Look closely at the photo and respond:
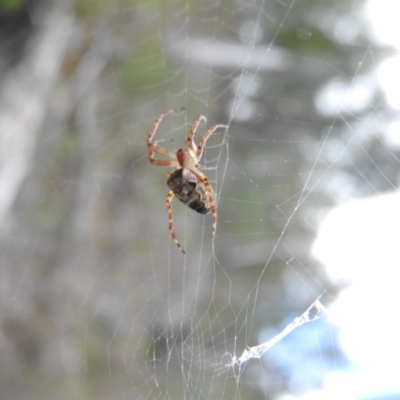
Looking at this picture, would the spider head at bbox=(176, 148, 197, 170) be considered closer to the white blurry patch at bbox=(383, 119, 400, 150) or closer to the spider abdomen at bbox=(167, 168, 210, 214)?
the spider abdomen at bbox=(167, 168, 210, 214)

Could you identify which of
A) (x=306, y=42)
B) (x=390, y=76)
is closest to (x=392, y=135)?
(x=390, y=76)

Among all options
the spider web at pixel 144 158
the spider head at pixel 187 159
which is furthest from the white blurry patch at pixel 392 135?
the spider head at pixel 187 159

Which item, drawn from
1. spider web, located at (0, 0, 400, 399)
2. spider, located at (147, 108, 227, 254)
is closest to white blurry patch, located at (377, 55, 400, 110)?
spider web, located at (0, 0, 400, 399)

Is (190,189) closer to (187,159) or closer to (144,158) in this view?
(187,159)

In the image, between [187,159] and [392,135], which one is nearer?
[187,159]

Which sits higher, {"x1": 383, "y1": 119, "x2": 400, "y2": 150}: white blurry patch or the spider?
{"x1": 383, "y1": 119, "x2": 400, "y2": 150}: white blurry patch
